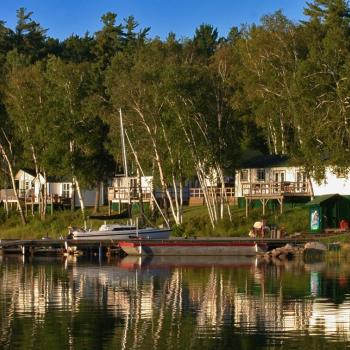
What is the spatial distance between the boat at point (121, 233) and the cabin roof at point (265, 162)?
1666 centimetres

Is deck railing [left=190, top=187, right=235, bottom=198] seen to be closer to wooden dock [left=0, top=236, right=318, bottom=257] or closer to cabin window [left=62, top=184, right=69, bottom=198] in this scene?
wooden dock [left=0, top=236, right=318, bottom=257]

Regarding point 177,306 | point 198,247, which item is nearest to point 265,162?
point 198,247

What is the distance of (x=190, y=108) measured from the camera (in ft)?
278

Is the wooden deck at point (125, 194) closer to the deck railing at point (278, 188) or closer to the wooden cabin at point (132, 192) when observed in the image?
the wooden cabin at point (132, 192)

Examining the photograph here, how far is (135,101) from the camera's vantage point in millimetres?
87312

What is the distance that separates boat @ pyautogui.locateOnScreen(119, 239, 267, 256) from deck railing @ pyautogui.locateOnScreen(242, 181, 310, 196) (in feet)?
45.9

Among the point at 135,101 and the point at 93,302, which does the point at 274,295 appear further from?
the point at 135,101

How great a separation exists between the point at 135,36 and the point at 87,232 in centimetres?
6251

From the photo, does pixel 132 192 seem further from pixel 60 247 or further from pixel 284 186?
pixel 284 186

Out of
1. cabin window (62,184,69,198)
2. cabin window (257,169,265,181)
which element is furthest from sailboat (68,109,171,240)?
cabin window (62,184,69,198)

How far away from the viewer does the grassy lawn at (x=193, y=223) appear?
8419cm

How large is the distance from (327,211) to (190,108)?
1332cm

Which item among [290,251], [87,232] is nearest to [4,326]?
[290,251]

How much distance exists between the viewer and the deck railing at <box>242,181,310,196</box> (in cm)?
8825
